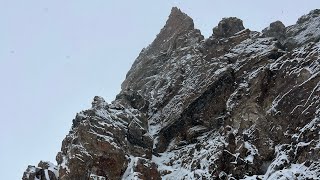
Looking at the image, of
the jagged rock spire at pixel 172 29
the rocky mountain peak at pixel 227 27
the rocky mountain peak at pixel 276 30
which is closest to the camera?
the rocky mountain peak at pixel 227 27

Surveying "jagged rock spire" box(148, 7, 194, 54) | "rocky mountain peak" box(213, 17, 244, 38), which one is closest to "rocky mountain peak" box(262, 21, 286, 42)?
"rocky mountain peak" box(213, 17, 244, 38)

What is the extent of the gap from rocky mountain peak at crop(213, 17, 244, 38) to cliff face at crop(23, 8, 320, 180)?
125mm

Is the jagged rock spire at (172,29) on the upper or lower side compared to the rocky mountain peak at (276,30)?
upper

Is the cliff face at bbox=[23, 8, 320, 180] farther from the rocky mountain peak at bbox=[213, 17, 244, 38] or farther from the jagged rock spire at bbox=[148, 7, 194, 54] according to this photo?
the jagged rock spire at bbox=[148, 7, 194, 54]

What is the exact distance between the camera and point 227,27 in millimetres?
60969

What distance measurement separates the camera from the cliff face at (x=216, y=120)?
37594mm

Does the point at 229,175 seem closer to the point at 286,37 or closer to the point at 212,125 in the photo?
the point at 212,125

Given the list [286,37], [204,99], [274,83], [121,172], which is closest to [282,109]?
[274,83]

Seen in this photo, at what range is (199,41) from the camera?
63.5m

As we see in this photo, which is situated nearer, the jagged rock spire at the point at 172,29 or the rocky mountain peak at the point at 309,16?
the rocky mountain peak at the point at 309,16

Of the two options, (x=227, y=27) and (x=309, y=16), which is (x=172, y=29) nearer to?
(x=227, y=27)

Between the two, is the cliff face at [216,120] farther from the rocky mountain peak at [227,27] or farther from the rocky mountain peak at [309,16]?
the rocky mountain peak at [309,16]

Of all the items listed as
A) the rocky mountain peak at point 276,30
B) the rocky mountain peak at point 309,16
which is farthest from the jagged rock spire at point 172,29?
the rocky mountain peak at point 309,16

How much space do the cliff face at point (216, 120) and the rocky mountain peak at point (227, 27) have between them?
0.12 metres
